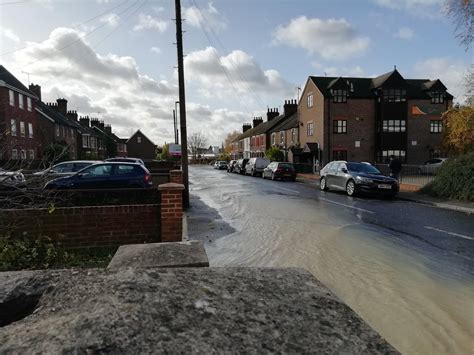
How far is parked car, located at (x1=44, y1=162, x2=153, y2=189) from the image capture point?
13203 mm

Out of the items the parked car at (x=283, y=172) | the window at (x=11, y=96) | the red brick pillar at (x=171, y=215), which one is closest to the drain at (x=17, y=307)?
the red brick pillar at (x=171, y=215)

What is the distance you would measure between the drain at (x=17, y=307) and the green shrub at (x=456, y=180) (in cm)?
1586

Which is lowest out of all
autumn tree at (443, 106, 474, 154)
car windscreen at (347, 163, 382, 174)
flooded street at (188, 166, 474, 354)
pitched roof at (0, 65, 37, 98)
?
flooded street at (188, 166, 474, 354)

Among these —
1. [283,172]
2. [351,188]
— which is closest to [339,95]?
[283,172]

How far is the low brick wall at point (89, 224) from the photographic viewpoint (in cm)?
664

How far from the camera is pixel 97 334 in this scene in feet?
4.25

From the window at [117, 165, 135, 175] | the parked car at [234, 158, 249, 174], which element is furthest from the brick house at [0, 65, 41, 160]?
the window at [117, 165, 135, 175]

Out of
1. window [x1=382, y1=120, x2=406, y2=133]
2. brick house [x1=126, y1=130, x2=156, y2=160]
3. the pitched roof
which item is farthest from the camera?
brick house [x1=126, y1=130, x2=156, y2=160]

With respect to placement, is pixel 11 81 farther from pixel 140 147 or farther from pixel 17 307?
pixel 140 147

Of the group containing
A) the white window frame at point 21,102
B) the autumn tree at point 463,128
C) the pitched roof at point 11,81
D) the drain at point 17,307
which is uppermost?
the pitched roof at point 11,81

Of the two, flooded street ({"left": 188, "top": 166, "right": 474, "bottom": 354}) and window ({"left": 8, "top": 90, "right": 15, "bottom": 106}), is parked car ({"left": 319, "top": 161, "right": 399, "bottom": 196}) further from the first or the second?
window ({"left": 8, "top": 90, "right": 15, "bottom": 106})

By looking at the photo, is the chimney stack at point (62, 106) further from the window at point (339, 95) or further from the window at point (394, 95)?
Result: the window at point (394, 95)

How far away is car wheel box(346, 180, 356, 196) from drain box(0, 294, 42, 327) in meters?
16.2

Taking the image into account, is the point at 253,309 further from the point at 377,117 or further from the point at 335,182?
the point at 377,117
